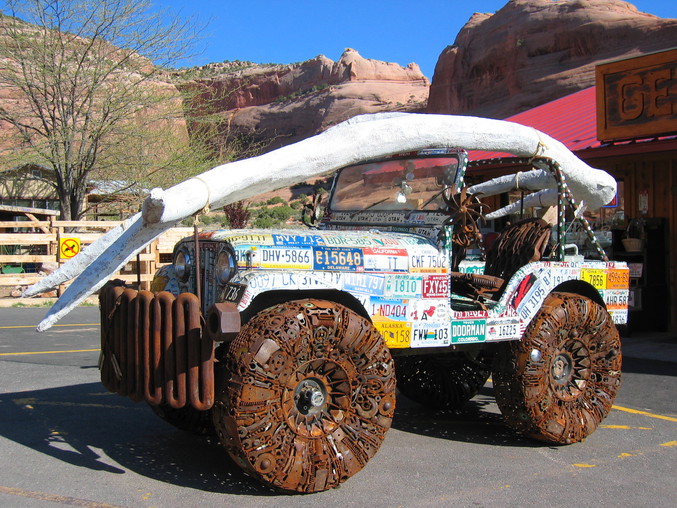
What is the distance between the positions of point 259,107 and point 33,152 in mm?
87527

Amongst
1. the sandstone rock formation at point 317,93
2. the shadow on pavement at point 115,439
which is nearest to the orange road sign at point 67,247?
the shadow on pavement at point 115,439

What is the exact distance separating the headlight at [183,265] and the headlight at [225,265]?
0.37m

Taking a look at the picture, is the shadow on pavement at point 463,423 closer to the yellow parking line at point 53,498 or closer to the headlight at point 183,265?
the headlight at point 183,265

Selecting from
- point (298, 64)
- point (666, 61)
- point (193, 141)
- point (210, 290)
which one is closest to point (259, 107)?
point (298, 64)

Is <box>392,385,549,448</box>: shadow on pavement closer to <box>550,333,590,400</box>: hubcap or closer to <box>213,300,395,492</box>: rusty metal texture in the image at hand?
<box>550,333,590,400</box>: hubcap

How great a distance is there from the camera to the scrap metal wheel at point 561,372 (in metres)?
5.25

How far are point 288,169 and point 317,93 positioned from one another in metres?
101

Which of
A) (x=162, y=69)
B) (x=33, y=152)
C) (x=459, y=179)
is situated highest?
(x=162, y=69)

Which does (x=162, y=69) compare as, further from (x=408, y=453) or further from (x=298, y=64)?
(x=298, y=64)

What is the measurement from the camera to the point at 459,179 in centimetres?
553

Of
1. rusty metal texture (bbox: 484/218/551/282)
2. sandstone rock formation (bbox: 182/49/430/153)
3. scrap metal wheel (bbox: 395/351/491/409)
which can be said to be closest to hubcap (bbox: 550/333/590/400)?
rusty metal texture (bbox: 484/218/551/282)

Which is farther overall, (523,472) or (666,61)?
(666,61)

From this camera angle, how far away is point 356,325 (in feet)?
14.1

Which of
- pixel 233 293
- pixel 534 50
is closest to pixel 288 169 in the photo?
pixel 233 293
